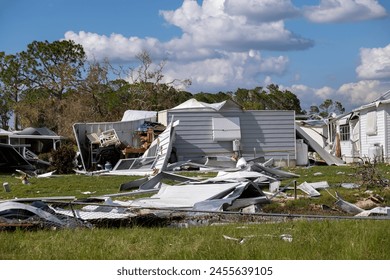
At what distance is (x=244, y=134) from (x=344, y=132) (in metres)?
6.72

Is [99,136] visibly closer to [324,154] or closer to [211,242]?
[324,154]

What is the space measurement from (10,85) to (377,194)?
3973 cm

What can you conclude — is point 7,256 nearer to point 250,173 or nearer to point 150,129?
point 250,173

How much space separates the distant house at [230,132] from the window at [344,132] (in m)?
4.21

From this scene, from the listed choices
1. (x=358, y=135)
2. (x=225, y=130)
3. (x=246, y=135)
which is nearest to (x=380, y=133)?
(x=358, y=135)

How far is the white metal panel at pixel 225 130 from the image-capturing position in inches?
1019

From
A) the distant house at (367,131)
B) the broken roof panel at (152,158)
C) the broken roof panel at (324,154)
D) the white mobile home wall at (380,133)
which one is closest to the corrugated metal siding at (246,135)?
the broken roof panel at (324,154)

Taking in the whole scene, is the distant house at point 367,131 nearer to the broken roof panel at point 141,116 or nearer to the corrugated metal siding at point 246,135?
the corrugated metal siding at point 246,135

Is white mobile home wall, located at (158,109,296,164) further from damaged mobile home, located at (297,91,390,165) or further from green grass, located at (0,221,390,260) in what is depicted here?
green grass, located at (0,221,390,260)

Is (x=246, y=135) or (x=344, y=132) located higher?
(x=344, y=132)

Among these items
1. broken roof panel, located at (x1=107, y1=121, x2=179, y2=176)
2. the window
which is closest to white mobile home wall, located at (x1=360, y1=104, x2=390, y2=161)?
the window

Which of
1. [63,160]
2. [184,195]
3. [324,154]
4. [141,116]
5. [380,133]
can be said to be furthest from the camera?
[141,116]

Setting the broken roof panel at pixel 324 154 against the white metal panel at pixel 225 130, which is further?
the broken roof panel at pixel 324 154

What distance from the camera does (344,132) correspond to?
100.0 ft
